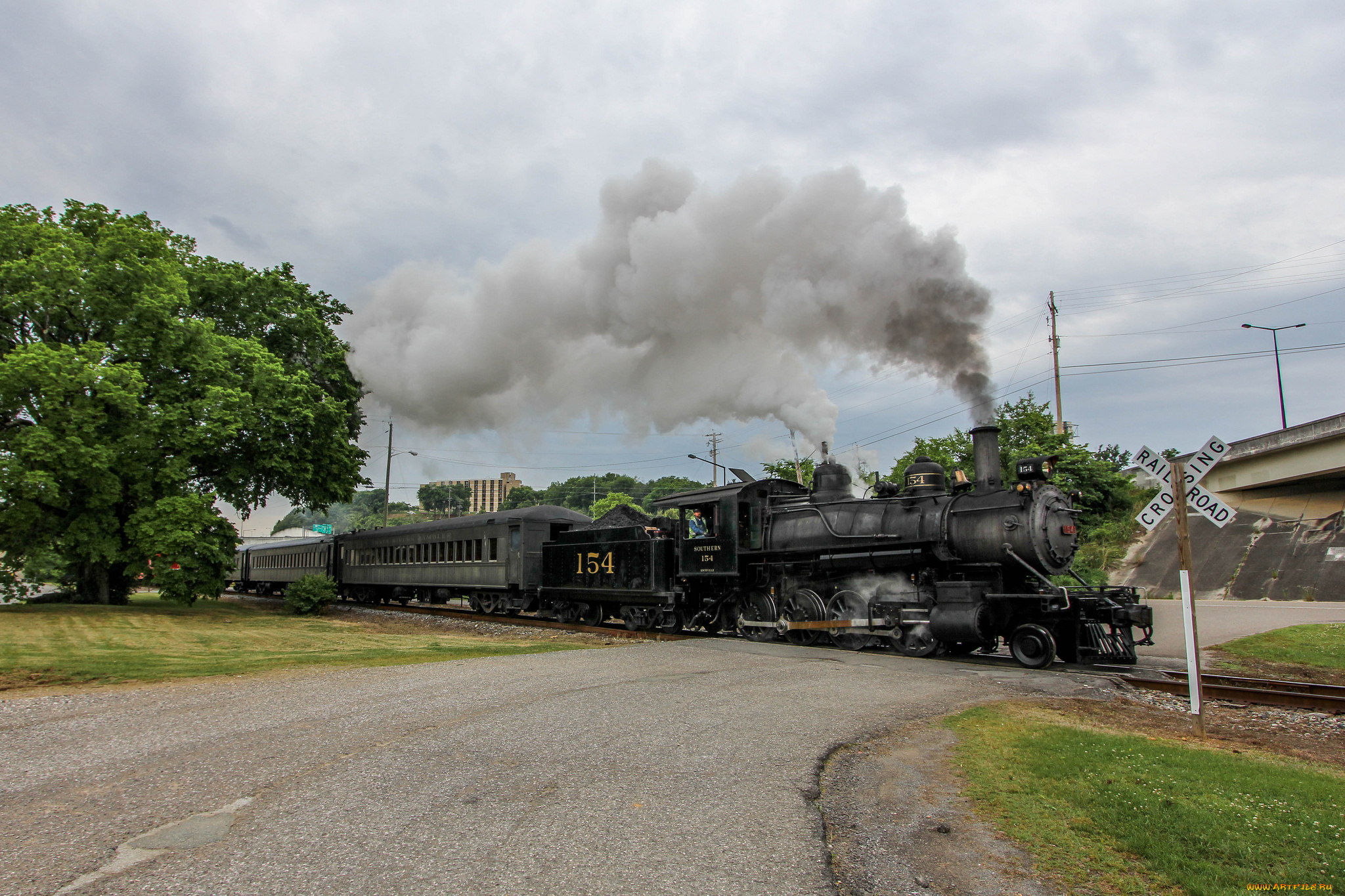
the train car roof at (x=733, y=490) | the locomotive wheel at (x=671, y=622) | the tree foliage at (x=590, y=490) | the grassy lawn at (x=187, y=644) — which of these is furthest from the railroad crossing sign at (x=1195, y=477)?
the tree foliage at (x=590, y=490)

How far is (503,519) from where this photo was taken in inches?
855

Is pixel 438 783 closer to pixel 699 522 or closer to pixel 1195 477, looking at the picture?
pixel 1195 477

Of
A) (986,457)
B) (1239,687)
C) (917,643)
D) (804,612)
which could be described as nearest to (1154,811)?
(1239,687)

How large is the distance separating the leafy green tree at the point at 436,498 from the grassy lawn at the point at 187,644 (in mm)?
103800

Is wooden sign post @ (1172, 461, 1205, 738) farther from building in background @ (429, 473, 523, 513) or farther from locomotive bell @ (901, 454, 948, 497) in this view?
building in background @ (429, 473, 523, 513)

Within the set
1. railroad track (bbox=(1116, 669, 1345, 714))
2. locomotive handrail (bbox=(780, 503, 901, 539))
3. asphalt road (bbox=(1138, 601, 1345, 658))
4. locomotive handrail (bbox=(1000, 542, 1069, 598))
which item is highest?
locomotive handrail (bbox=(780, 503, 901, 539))

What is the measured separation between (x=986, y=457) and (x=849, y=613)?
353 centimetres

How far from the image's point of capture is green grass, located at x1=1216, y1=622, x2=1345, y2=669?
13.5 metres

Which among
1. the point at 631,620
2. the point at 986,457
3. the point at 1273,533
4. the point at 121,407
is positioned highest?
the point at 121,407

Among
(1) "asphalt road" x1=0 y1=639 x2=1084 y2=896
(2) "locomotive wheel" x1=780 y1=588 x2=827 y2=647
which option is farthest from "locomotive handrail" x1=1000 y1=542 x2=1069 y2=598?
(2) "locomotive wheel" x1=780 y1=588 x2=827 y2=647

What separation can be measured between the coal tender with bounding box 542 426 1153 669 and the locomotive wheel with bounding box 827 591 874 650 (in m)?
0.02

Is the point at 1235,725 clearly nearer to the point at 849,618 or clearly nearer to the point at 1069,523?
the point at 1069,523

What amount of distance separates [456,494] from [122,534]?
101 metres

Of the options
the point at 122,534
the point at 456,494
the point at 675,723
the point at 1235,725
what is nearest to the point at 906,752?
the point at 675,723
